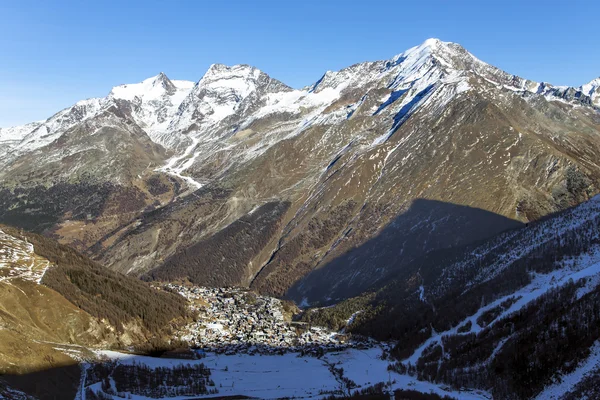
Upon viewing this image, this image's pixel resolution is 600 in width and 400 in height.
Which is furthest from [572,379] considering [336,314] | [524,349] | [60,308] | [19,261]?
[336,314]

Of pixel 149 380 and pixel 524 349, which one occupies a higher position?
pixel 149 380

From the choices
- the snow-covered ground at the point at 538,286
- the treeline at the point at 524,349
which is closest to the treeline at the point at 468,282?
the snow-covered ground at the point at 538,286

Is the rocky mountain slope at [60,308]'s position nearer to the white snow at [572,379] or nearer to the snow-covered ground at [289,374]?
the snow-covered ground at [289,374]

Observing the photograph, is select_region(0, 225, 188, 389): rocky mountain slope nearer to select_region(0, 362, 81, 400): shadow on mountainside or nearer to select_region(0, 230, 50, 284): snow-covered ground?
select_region(0, 230, 50, 284): snow-covered ground

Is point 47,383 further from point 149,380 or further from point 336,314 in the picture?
point 336,314

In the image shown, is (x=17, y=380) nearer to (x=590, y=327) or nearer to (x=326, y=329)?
(x=590, y=327)

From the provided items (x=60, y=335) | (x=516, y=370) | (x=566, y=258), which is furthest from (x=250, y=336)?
(x=566, y=258)

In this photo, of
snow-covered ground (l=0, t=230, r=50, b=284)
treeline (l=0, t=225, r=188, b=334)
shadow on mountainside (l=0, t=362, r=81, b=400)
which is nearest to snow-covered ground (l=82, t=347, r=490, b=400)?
shadow on mountainside (l=0, t=362, r=81, b=400)
